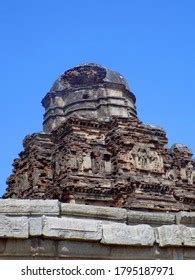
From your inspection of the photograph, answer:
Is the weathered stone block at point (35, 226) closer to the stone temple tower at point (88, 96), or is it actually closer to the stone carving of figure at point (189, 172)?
the stone carving of figure at point (189, 172)

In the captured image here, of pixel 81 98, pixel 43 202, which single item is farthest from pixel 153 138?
pixel 43 202

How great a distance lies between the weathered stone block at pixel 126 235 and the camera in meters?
7.75

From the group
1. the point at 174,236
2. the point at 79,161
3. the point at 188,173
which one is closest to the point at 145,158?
the point at 79,161

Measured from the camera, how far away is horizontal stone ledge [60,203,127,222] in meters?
8.72

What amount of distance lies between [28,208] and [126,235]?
1.60 m

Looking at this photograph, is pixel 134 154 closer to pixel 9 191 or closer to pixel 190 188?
pixel 190 188

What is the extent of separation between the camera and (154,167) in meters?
33.3

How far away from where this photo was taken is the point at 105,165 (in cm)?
3303

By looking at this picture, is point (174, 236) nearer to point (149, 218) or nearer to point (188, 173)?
point (149, 218)

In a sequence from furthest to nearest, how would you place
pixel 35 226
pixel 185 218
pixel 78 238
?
pixel 185 218
pixel 78 238
pixel 35 226

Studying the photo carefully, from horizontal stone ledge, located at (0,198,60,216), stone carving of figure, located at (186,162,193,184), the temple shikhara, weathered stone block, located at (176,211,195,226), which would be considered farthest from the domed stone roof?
horizontal stone ledge, located at (0,198,60,216)

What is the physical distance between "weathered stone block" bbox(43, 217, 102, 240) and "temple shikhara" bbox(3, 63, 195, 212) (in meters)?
21.7

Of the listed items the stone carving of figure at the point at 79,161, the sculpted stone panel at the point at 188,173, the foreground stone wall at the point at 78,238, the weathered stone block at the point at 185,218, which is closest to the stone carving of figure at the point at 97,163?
the stone carving of figure at the point at 79,161

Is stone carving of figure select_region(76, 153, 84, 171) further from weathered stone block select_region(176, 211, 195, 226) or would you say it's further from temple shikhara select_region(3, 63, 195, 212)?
weathered stone block select_region(176, 211, 195, 226)
